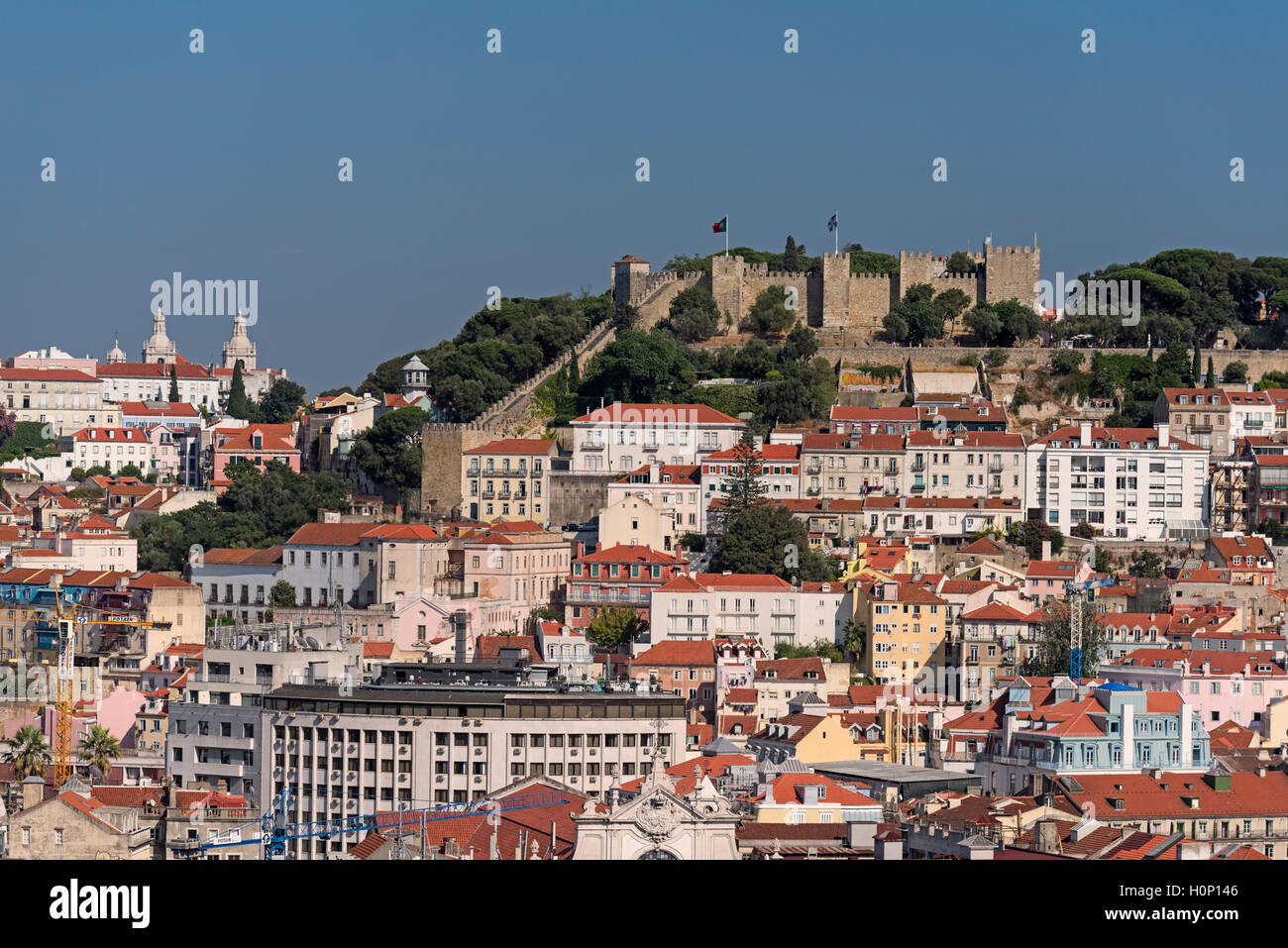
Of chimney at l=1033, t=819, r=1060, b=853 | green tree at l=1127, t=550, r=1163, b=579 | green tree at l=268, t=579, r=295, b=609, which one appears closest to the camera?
chimney at l=1033, t=819, r=1060, b=853

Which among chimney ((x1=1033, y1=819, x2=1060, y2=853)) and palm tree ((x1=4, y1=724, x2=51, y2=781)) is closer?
chimney ((x1=1033, y1=819, x2=1060, y2=853))

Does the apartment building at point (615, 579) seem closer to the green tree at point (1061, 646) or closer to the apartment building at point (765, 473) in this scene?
the apartment building at point (765, 473)

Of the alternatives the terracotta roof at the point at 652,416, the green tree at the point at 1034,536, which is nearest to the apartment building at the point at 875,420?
the terracotta roof at the point at 652,416

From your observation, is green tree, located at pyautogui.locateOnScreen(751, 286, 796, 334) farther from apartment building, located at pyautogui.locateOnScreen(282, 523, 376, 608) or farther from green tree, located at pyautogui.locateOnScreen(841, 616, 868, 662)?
green tree, located at pyautogui.locateOnScreen(841, 616, 868, 662)

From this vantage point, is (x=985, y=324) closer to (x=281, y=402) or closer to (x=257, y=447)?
(x=257, y=447)

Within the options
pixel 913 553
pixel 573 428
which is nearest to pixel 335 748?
pixel 913 553

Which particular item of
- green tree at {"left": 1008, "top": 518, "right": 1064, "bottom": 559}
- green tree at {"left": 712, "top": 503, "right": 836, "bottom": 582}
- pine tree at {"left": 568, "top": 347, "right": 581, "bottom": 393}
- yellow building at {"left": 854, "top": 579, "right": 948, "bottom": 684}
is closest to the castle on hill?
pine tree at {"left": 568, "top": 347, "right": 581, "bottom": 393}
